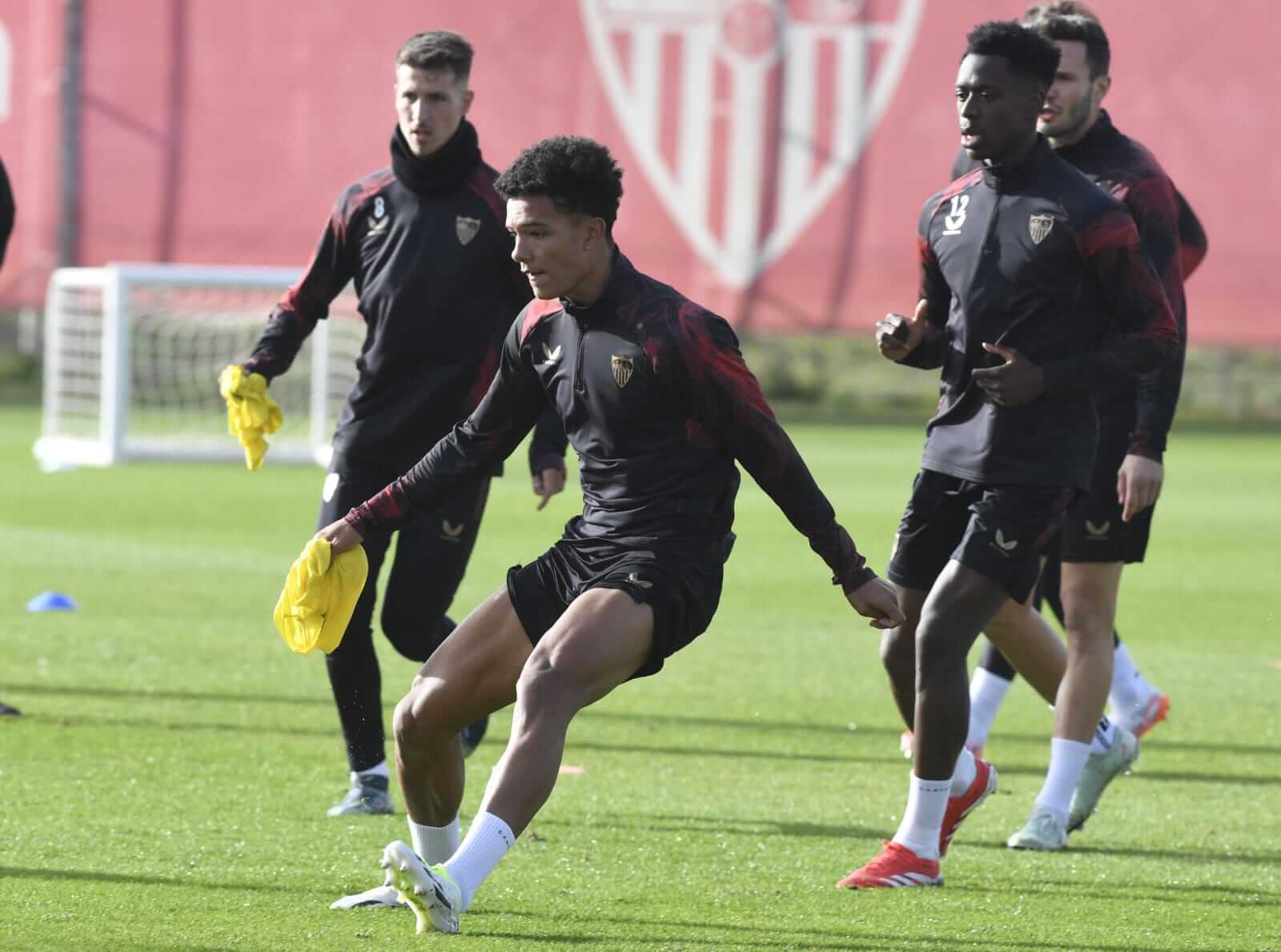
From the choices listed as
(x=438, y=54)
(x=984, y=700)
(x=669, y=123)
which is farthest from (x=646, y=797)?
(x=669, y=123)

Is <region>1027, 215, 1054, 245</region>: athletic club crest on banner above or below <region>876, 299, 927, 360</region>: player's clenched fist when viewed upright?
above

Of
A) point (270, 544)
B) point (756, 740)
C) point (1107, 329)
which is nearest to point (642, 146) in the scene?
point (270, 544)

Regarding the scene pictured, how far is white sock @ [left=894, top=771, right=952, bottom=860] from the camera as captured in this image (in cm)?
549

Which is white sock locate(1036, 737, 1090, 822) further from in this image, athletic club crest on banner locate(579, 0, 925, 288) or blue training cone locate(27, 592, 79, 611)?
athletic club crest on banner locate(579, 0, 925, 288)

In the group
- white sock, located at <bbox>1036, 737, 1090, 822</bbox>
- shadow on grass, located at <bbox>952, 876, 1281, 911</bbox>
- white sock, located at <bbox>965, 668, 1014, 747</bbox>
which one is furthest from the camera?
white sock, located at <bbox>965, 668, 1014, 747</bbox>

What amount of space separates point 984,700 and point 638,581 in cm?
274

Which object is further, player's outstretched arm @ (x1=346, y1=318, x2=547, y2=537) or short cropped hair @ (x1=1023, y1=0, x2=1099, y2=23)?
short cropped hair @ (x1=1023, y1=0, x2=1099, y2=23)

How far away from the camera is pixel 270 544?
47.3ft

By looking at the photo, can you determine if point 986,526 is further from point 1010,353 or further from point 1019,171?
point 1019,171

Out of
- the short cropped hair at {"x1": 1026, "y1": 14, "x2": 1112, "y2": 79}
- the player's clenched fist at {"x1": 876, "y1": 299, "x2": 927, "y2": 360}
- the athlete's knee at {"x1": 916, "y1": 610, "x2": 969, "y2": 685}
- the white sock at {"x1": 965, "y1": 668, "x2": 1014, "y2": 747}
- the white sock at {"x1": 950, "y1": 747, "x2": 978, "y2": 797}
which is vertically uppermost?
the short cropped hair at {"x1": 1026, "y1": 14, "x2": 1112, "y2": 79}

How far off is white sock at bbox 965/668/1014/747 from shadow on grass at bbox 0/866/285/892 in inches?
105

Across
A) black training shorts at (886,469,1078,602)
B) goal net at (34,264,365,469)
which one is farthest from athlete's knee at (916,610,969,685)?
goal net at (34,264,365,469)

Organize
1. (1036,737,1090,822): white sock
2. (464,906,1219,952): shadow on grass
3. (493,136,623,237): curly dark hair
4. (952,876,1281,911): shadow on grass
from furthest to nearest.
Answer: (1036,737,1090,822): white sock, (952,876,1281,911): shadow on grass, (464,906,1219,952): shadow on grass, (493,136,623,237): curly dark hair

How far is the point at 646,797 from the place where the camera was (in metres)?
6.62
